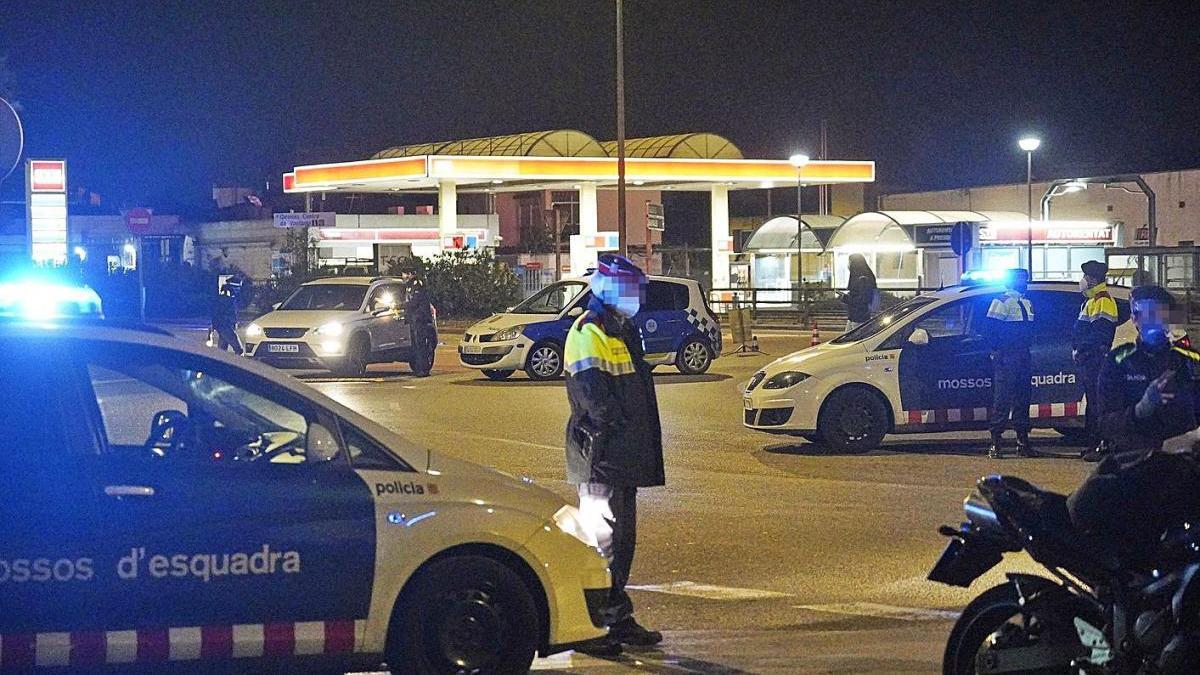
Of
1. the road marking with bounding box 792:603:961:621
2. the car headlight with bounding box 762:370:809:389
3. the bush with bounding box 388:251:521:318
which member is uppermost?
the bush with bounding box 388:251:521:318

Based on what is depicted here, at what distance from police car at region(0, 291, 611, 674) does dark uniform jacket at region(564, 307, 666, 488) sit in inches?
32.7

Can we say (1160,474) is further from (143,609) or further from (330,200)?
(330,200)

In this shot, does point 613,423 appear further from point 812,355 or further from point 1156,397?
point 812,355

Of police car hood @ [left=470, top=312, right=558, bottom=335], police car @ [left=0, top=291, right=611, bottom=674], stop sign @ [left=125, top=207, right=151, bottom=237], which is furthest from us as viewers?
stop sign @ [left=125, top=207, right=151, bottom=237]

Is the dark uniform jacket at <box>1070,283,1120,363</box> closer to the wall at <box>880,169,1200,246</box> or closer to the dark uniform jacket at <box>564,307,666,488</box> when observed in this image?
the dark uniform jacket at <box>564,307,666,488</box>

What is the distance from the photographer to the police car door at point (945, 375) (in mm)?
15367

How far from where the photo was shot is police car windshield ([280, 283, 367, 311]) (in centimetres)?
2669

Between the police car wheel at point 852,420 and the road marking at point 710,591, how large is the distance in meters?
6.18

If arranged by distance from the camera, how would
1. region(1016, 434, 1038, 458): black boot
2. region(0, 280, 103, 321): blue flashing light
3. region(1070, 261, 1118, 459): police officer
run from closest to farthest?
region(0, 280, 103, 321): blue flashing light < region(1070, 261, 1118, 459): police officer < region(1016, 434, 1038, 458): black boot

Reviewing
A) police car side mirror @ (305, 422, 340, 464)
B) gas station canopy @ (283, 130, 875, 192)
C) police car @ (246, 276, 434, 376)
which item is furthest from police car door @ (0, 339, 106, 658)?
gas station canopy @ (283, 130, 875, 192)

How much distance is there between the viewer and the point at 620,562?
7.68 m

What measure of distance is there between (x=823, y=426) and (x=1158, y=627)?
10055mm

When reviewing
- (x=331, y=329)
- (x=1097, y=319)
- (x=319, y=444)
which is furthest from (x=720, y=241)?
(x=319, y=444)

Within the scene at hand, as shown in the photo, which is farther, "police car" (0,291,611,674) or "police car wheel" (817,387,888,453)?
"police car wheel" (817,387,888,453)
